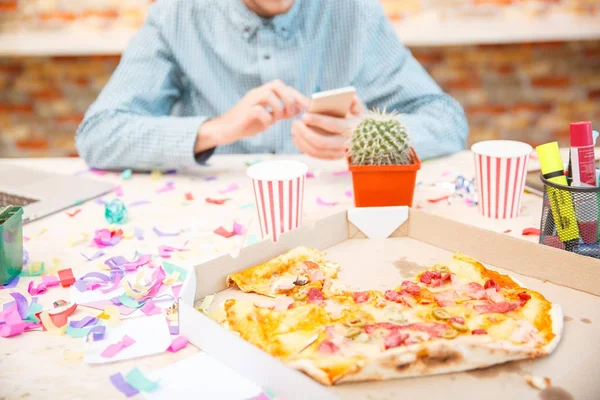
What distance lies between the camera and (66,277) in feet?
2.93

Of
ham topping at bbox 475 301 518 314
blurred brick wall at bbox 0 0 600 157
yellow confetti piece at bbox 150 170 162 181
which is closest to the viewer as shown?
ham topping at bbox 475 301 518 314

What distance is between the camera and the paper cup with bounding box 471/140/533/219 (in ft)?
3.39

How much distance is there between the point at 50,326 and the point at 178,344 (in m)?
0.18

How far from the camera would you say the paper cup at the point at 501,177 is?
103cm

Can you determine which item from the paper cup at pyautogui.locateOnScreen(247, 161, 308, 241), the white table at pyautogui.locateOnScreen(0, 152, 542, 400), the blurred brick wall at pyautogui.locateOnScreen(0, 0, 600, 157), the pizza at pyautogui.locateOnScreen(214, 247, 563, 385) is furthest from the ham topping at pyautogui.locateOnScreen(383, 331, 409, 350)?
the blurred brick wall at pyautogui.locateOnScreen(0, 0, 600, 157)

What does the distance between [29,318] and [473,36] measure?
2318 mm

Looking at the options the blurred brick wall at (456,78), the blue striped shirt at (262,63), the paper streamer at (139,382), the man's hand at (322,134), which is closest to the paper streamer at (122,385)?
the paper streamer at (139,382)

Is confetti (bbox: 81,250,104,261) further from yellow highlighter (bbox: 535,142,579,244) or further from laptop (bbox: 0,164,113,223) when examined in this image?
yellow highlighter (bbox: 535,142,579,244)

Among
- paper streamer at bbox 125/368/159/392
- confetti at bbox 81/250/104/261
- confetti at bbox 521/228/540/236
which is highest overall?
confetti at bbox 521/228/540/236

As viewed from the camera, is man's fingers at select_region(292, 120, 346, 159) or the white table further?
man's fingers at select_region(292, 120, 346, 159)

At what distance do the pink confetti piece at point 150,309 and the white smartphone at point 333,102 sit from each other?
1.79ft

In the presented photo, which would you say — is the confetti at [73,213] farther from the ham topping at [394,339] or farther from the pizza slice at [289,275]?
the ham topping at [394,339]

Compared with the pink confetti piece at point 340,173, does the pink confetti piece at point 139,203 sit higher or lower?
lower

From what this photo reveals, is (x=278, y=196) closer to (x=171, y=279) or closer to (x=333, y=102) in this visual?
(x=171, y=279)
